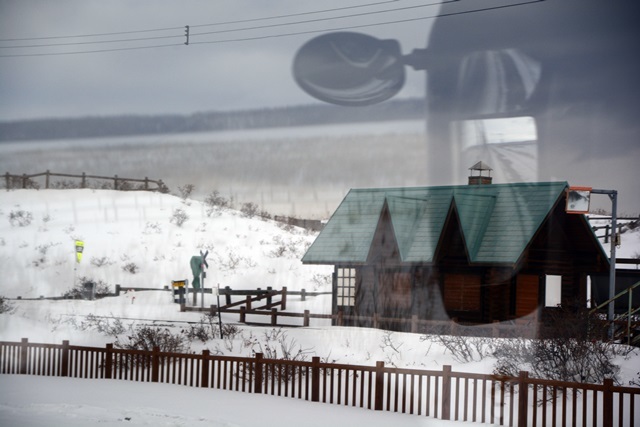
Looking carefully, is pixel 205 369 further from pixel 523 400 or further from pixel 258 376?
pixel 523 400

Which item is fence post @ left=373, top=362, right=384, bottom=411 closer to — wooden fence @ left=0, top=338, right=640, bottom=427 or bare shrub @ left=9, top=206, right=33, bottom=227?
wooden fence @ left=0, top=338, right=640, bottom=427

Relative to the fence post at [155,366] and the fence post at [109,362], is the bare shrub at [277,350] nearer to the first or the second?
the fence post at [155,366]

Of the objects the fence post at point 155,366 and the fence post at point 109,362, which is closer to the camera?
the fence post at point 155,366

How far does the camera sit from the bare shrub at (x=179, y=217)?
682 inches

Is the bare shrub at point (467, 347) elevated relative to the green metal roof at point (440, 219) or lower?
lower

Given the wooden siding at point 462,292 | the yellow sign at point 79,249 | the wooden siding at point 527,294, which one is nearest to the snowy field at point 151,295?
the yellow sign at point 79,249

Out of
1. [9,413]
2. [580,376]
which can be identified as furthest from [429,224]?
[9,413]

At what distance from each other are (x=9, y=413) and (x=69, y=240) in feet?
31.5

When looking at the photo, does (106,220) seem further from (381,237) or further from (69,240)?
(381,237)

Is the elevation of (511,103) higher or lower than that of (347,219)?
higher

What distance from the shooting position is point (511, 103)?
34.1 feet

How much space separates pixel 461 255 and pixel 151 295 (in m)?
8.39

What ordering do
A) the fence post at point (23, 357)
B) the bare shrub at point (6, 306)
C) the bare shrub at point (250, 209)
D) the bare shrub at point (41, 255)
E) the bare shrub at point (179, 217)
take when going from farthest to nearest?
the bare shrub at point (179, 217), the bare shrub at point (41, 255), the bare shrub at point (6, 306), the bare shrub at point (250, 209), the fence post at point (23, 357)

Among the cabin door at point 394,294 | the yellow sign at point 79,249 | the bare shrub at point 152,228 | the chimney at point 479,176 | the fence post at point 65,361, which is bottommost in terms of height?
the fence post at point 65,361
